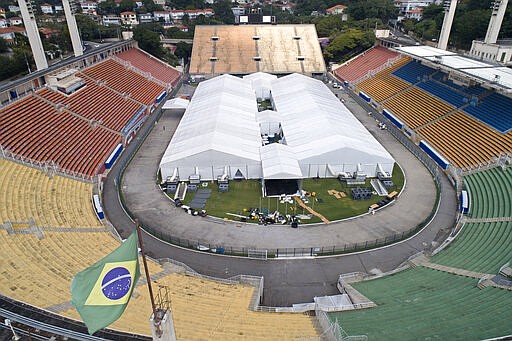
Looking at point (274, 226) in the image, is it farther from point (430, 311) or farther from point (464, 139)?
point (464, 139)

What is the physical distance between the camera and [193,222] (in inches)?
1125

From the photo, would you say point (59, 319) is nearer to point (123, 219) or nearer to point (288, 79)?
point (123, 219)

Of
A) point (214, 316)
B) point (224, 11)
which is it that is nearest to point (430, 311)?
point (214, 316)

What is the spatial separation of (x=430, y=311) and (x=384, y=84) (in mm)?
51942

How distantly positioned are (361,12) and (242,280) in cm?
11216

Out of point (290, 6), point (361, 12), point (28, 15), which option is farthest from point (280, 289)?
point (290, 6)

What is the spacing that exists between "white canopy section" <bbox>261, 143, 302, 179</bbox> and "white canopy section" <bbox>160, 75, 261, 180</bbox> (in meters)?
1.10

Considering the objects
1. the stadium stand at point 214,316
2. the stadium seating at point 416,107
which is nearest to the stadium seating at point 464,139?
the stadium seating at point 416,107

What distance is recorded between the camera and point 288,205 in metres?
31.0

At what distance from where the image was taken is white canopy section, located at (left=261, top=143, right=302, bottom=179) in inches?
1272

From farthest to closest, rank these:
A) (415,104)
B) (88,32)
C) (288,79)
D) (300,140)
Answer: (88,32) → (288,79) → (415,104) → (300,140)

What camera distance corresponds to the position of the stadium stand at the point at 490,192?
27.1m

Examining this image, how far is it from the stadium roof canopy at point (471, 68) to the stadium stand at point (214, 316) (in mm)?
34115

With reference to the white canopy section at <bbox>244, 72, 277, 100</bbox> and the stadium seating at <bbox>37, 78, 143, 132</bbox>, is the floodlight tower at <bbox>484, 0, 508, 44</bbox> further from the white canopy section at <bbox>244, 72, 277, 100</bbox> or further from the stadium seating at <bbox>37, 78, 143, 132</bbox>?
the stadium seating at <bbox>37, 78, 143, 132</bbox>
